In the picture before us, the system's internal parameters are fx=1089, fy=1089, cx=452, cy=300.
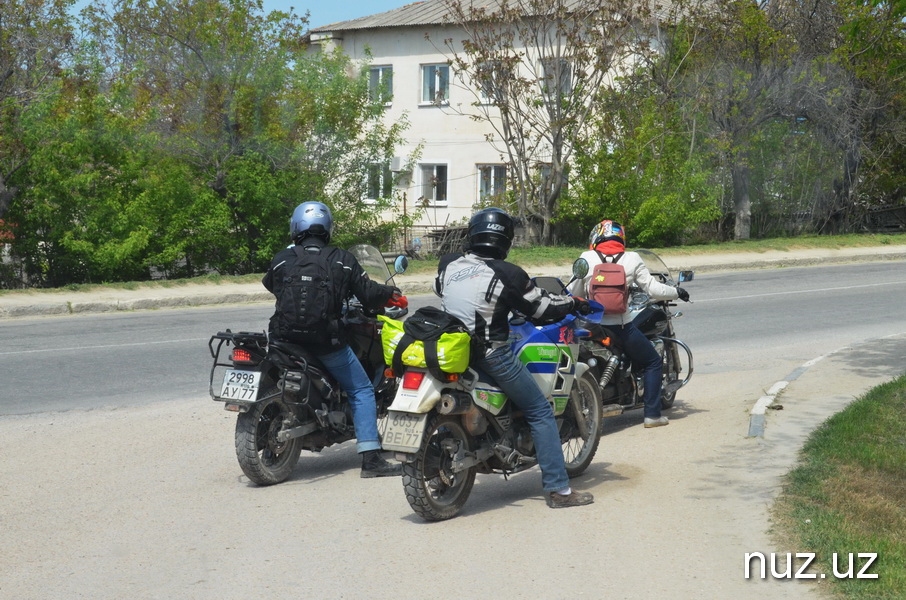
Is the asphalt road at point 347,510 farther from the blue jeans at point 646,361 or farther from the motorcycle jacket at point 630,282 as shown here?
the motorcycle jacket at point 630,282

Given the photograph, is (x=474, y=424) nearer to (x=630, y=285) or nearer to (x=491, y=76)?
(x=630, y=285)

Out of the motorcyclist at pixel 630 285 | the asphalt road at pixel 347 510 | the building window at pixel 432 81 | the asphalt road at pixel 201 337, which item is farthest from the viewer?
the building window at pixel 432 81

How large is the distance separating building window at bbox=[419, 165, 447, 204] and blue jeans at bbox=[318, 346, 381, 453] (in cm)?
3126

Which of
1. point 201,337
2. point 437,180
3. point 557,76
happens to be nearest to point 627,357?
point 201,337

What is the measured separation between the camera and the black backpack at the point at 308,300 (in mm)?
6828

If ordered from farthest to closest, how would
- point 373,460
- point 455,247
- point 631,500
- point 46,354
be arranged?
point 455,247 < point 46,354 < point 373,460 < point 631,500

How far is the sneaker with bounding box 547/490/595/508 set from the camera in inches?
254

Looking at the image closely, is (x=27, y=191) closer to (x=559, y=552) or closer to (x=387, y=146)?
(x=387, y=146)

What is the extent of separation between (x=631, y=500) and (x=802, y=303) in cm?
1208

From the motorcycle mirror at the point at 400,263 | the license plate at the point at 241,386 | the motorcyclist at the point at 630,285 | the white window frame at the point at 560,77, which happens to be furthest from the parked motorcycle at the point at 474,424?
the white window frame at the point at 560,77

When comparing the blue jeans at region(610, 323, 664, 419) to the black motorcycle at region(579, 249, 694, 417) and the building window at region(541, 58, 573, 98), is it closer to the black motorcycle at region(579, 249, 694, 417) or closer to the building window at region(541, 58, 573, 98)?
the black motorcycle at region(579, 249, 694, 417)

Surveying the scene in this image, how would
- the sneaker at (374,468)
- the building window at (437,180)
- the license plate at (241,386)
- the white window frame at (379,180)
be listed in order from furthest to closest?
the building window at (437,180)
the white window frame at (379,180)
the sneaker at (374,468)
the license plate at (241,386)

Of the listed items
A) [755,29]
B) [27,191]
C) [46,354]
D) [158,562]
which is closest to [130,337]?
[46,354]

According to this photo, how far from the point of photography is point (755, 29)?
28875 mm
